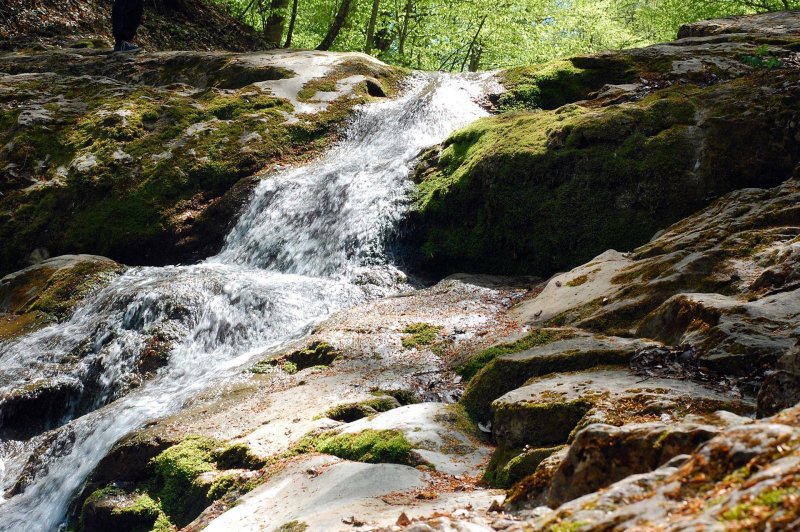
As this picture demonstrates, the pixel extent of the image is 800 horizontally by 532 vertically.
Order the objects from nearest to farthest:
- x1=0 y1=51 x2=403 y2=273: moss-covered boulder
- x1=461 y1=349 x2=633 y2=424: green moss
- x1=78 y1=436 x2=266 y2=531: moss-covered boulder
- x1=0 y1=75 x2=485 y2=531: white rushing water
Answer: x1=461 y1=349 x2=633 y2=424: green moss
x1=78 y1=436 x2=266 y2=531: moss-covered boulder
x1=0 y1=75 x2=485 y2=531: white rushing water
x1=0 y1=51 x2=403 y2=273: moss-covered boulder

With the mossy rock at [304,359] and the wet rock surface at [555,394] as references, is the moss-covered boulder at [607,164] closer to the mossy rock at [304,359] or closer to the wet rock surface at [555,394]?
the wet rock surface at [555,394]

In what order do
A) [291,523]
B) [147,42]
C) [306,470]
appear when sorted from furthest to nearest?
[147,42] → [306,470] → [291,523]

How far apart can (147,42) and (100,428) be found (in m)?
16.9

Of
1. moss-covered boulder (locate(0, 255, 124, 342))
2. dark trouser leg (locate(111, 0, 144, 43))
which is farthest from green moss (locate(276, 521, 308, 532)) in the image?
dark trouser leg (locate(111, 0, 144, 43))

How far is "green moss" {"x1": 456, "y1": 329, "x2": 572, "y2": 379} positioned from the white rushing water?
2.93m

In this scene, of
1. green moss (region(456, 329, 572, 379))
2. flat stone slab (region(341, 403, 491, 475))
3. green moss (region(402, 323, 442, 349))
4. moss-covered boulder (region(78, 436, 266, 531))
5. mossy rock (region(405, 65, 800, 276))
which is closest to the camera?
flat stone slab (region(341, 403, 491, 475))

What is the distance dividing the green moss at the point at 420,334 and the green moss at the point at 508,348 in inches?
35.5

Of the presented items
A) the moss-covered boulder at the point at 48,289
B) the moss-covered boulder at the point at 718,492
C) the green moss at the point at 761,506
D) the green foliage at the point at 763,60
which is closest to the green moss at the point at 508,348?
the moss-covered boulder at the point at 718,492

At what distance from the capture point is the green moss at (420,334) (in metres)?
7.23

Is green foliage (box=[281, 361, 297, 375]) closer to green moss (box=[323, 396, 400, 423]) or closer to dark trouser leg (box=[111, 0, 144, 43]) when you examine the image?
green moss (box=[323, 396, 400, 423])

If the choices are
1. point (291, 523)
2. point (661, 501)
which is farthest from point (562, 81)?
point (661, 501)

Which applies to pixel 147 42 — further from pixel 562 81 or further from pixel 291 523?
pixel 291 523

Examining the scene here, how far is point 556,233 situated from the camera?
364 inches

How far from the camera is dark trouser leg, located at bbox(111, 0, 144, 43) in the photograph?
1659 cm
